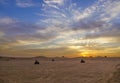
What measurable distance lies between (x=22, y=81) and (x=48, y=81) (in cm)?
216

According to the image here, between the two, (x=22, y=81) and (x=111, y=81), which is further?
(x=22, y=81)

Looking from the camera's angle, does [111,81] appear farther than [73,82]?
No

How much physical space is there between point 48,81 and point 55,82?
72cm

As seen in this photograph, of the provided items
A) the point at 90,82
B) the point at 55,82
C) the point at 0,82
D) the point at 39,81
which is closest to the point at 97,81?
the point at 90,82

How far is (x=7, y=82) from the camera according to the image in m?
17.2

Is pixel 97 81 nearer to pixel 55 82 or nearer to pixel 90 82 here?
pixel 90 82

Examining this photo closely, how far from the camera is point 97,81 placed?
57.3ft

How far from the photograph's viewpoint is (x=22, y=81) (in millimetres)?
17891

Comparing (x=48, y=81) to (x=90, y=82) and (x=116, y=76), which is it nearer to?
(x=90, y=82)

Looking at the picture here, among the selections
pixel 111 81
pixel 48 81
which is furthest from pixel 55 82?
pixel 111 81

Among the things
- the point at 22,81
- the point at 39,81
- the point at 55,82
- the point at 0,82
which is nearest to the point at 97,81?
the point at 55,82

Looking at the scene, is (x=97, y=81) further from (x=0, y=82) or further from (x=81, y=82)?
(x=0, y=82)

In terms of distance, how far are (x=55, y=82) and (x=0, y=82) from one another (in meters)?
4.28

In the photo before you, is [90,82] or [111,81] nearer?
[111,81]
